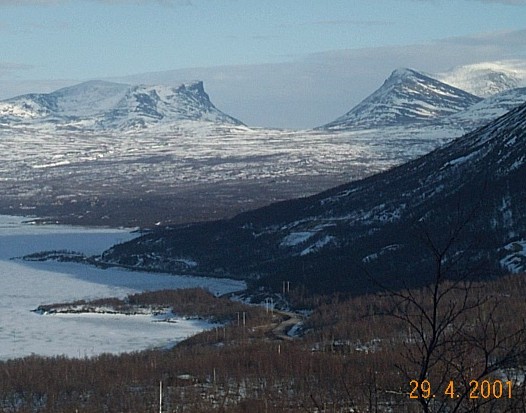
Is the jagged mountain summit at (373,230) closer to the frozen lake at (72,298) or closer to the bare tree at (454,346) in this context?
the frozen lake at (72,298)

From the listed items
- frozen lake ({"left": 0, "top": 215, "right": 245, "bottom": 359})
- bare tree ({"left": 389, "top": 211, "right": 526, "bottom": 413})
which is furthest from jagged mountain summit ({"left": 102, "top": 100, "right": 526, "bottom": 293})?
bare tree ({"left": 389, "top": 211, "right": 526, "bottom": 413})

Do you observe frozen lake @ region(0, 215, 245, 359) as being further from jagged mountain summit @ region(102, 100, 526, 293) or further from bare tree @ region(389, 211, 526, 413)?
bare tree @ region(389, 211, 526, 413)

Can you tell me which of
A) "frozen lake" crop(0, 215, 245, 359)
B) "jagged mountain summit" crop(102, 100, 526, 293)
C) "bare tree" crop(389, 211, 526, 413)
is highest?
"bare tree" crop(389, 211, 526, 413)

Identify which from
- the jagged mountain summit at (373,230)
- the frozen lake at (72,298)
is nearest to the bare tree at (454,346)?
the frozen lake at (72,298)

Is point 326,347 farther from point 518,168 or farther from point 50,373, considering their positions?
point 518,168

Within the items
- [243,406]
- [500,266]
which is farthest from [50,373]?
[500,266]

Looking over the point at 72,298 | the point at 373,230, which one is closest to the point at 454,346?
the point at 72,298
